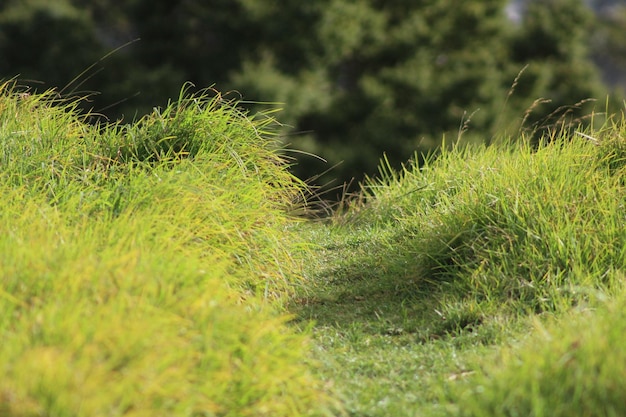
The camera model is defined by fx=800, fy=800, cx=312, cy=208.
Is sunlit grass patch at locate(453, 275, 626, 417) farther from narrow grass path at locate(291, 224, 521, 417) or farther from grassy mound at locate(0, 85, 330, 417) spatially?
grassy mound at locate(0, 85, 330, 417)

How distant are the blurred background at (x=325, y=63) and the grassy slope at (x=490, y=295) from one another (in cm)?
661

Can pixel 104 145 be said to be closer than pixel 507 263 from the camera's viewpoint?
No

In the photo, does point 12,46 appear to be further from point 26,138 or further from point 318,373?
point 318,373

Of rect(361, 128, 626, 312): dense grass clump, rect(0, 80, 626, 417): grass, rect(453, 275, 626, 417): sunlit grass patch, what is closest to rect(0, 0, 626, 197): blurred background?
rect(361, 128, 626, 312): dense grass clump

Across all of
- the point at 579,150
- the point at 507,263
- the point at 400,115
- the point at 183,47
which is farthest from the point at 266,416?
the point at 400,115

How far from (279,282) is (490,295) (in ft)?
3.64

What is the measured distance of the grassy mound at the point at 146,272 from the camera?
8.25 feet

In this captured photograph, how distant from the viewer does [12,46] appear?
14.8 m

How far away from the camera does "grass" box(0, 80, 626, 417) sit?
263 cm

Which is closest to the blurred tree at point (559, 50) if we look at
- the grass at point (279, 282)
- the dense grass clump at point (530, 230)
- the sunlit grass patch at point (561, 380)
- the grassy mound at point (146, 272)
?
the dense grass clump at point (530, 230)

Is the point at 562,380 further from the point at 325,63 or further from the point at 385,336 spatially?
the point at 325,63

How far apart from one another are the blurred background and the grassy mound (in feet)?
22.7

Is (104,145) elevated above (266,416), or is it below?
above

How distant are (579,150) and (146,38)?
12.1 metres
